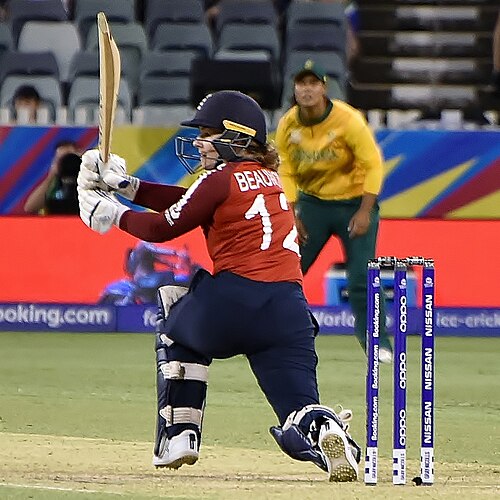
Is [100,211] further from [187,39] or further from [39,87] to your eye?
[187,39]

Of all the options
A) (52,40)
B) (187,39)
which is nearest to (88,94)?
(52,40)

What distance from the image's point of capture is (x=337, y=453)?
6016 millimetres

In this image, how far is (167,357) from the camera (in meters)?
6.34

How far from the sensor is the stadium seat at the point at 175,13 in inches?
659

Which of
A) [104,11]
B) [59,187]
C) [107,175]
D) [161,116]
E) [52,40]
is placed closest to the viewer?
[107,175]

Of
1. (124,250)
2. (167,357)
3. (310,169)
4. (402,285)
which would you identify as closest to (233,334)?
(167,357)

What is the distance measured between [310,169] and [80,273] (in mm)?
3233

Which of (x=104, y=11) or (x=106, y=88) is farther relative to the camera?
(x=104, y=11)

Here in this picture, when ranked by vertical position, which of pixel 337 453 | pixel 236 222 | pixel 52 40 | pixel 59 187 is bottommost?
pixel 59 187

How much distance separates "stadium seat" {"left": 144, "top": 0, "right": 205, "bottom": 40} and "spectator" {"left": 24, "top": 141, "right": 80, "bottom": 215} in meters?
4.20

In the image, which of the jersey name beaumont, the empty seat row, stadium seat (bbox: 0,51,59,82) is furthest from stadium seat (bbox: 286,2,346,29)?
the jersey name beaumont

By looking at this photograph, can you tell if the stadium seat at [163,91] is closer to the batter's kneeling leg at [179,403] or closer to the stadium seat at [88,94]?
the stadium seat at [88,94]

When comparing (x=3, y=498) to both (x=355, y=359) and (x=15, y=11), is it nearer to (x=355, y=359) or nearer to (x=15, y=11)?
(x=355, y=359)

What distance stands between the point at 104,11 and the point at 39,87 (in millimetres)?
1672
